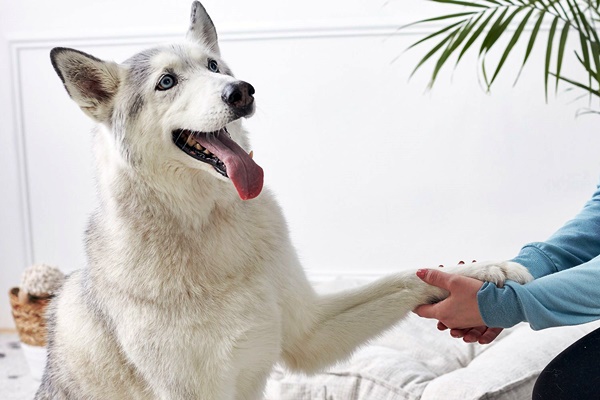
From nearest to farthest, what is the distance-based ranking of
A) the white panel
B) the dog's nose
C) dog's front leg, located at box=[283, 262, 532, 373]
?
the dog's nose < dog's front leg, located at box=[283, 262, 532, 373] < the white panel

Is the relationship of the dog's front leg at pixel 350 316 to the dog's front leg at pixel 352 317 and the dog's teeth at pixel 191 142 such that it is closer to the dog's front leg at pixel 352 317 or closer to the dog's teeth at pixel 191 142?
the dog's front leg at pixel 352 317

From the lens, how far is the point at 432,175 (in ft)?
12.0

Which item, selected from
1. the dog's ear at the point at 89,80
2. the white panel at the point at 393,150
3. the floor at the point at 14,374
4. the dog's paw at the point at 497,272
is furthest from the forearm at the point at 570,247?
the floor at the point at 14,374

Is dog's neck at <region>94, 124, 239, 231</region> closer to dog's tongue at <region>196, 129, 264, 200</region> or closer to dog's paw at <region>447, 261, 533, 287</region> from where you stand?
dog's tongue at <region>196, 129, 264, 200</region>

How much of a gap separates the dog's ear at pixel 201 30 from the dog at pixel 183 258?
0.05 metres

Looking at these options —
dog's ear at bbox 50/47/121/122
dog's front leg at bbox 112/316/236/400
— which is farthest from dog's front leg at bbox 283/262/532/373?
dog's ear at bbox 50/47/121/122

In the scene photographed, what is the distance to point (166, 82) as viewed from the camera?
5.39ft

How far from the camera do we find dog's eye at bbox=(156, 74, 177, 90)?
1641 mm

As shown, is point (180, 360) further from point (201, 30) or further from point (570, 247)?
point (570, 247)

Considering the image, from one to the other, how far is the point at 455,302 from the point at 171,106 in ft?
2.45

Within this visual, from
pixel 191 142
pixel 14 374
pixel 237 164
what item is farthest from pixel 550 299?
pixel 14 374

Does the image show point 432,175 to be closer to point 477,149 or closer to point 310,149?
point 477,149

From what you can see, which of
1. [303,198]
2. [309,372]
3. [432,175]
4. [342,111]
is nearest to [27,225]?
[303,198]

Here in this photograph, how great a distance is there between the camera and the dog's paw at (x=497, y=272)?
1.68m
